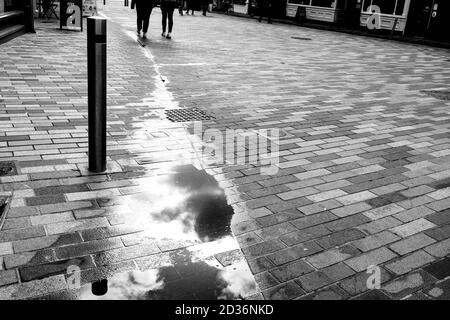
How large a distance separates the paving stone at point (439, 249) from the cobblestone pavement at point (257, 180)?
0.01 meters

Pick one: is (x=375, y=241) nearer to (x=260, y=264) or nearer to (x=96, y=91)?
(x=260, y=264)

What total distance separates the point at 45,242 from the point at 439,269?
2553mm

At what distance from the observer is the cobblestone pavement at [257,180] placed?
2623 millimetres

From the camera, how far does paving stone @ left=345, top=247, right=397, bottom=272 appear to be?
2.72m

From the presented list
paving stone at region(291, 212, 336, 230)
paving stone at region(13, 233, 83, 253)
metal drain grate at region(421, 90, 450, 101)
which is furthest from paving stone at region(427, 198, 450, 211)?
metal drain grate at region(421, 90, 450, 101)

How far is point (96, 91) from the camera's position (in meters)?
3.61

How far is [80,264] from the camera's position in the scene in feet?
8.41

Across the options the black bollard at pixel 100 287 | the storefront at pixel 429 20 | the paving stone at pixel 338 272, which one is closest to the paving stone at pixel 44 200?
the black bollard at pixel 100 287

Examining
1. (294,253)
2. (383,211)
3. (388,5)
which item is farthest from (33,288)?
(388,5)

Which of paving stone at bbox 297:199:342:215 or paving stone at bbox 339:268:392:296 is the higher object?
paving stone at bbox 297:199:342:215

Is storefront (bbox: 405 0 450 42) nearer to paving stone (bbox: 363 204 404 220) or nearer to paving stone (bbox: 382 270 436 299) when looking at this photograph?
paving stone (bbox: 363 204 404 220)

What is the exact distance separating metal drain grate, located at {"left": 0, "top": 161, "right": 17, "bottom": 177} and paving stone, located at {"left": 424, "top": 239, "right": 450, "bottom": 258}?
3349mm

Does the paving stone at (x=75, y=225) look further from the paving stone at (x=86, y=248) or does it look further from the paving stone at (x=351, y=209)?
the paving stone at (x=351, y=209)
